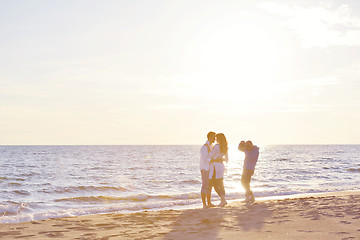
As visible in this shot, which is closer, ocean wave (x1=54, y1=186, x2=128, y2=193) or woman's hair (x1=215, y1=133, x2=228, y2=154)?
woman's hair (x1=215, y1=133, x2=228, y2=154)

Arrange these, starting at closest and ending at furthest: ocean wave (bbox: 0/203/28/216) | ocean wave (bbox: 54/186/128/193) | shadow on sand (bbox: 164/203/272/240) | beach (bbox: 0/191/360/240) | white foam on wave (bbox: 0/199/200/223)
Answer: beach (bbox: 0/191/360/240) → shadow on sand (bbox: 164/203/272/240) → white foam on wave (bbox: 0/199/200/223) → ocean wave (bbox: 0/203/28/216) → ocean wave (bbox: 54/186/128/193)

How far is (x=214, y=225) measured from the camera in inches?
320

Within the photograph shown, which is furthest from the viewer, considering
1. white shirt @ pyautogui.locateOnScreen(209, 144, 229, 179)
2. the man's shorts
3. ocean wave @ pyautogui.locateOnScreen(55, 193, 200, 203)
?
ocean wave @ pyautogui.locateOnScreen(55, 193, 200, 203)

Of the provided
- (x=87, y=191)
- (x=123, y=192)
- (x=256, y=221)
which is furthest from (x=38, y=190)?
(x=256, y=221)

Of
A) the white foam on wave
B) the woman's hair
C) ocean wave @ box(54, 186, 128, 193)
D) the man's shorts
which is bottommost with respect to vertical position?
ocean wave @ box(54, 186, 128, 193)

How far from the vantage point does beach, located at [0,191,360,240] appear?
7.22m

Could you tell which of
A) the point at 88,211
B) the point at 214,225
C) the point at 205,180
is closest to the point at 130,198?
the point at 88,211

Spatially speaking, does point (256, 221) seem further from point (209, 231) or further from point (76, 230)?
point (76, 230)

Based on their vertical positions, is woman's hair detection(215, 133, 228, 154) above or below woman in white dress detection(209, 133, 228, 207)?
above

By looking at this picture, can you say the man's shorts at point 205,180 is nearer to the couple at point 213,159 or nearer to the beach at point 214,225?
the couple at point 213,159

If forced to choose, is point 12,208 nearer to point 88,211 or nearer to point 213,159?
point 88,211

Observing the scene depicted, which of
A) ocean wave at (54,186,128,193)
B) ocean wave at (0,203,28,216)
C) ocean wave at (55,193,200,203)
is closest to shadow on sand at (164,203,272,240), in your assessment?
ocean wave at (0,203,28,216)

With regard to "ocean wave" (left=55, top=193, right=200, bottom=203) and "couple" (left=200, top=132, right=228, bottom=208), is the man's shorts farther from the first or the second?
"ocean wave" (left=55, top=193, right=200, bottom=203)

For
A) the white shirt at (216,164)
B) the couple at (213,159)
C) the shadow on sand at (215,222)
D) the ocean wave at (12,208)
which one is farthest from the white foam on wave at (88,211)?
the shadow on sand at (215,222)
